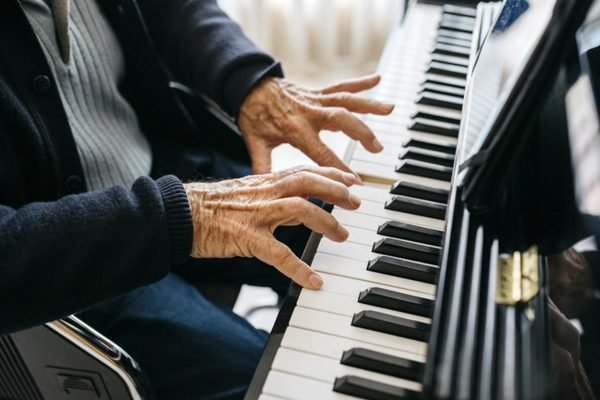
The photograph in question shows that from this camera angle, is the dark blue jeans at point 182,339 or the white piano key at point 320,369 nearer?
the white piano key at point 320,369

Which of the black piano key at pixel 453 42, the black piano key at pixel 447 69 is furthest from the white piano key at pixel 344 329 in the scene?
the black piano key at pixel 453 42

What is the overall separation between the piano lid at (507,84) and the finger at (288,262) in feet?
0.78

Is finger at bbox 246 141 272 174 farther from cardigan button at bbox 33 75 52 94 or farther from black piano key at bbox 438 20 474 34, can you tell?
black piano key at bbox 438 20 474 34

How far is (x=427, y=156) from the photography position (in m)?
1.14

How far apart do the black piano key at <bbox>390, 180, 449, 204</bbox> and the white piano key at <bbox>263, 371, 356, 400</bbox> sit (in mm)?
400

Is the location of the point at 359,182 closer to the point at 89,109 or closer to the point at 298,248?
the point at 298,248

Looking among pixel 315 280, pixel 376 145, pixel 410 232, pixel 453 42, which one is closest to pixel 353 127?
pixel 376 145

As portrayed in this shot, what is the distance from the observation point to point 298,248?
1.27m

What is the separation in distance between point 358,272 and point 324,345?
0.15m

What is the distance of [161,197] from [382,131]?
523 millimetres

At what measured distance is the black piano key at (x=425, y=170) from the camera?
1.09 m

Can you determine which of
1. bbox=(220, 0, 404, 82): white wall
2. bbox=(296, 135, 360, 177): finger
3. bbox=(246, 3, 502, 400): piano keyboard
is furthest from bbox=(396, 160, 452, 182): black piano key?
bbox=(220, 0, 404, 82): white wall

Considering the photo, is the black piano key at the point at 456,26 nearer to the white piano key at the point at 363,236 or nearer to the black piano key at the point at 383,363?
the white piano key at the point at 363,236

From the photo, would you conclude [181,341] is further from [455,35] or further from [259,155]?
[455,35]
